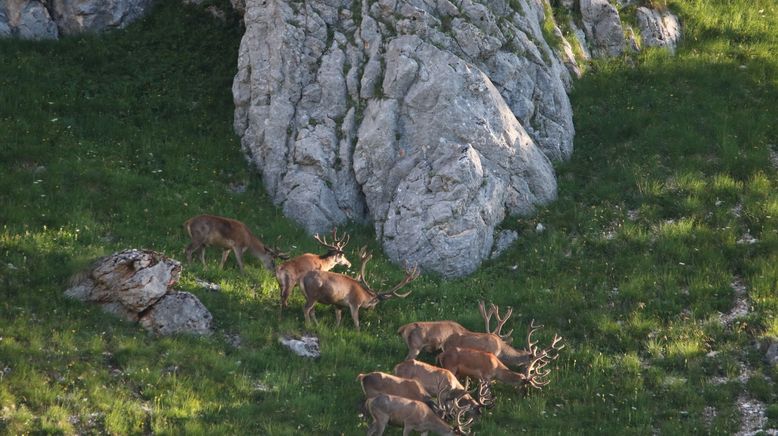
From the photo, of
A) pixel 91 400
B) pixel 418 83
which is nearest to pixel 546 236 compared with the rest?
pixel 418 83

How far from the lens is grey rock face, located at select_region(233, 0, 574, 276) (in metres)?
21.0

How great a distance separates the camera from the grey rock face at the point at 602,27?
27297 millimetres

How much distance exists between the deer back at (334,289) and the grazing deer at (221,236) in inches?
71.6

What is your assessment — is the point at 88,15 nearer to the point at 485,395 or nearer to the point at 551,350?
the point at 551,350

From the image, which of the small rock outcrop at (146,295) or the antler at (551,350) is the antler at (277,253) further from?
the antler at (551,350)

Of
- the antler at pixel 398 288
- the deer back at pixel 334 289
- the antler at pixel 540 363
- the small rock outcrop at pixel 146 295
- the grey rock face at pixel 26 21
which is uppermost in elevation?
the grey rock face at pixel 26 21

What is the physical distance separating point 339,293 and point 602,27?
13.2 m

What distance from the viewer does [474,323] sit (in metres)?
18.4

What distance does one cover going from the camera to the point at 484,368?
1636 centimetres

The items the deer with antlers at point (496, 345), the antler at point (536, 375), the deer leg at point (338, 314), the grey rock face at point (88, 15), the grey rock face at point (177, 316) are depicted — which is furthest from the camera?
the grey rock face at point (88, 15)

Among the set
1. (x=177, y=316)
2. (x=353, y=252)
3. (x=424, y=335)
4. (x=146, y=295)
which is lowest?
(x=353, y=252)

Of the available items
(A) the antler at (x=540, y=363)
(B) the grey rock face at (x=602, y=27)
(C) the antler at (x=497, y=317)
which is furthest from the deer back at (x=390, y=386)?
(B) the grey rock face at (x=602, y=27)

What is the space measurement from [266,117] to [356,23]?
304 centimetres

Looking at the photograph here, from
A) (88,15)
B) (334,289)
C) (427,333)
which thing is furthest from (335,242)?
(88,15)
